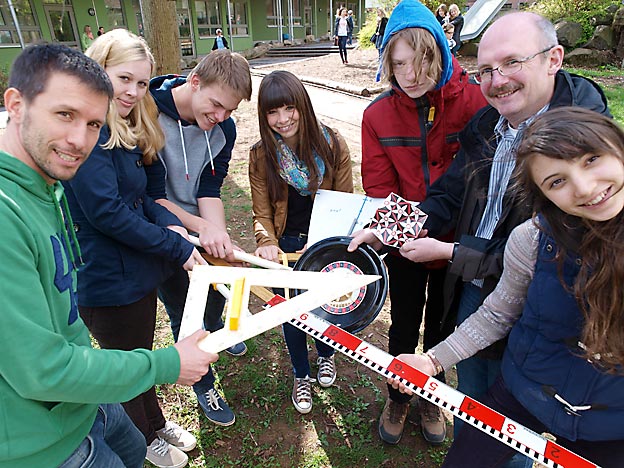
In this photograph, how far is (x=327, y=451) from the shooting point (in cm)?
256

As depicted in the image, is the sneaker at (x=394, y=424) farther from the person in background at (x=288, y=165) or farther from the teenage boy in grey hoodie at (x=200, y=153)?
the teenage boy in grey hoodie at (x=200, y=153)

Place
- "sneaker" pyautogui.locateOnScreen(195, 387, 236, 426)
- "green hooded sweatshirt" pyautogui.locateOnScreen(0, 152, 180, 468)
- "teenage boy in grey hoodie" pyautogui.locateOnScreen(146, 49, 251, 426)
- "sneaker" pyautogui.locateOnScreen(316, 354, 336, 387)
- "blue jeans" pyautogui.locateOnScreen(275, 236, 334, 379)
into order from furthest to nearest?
"sneaker" pyautogui.locateOnScreen(316, 354, 336, 387)
"sneaker" pyautogui.locateOnScreen(195, 387, 236, 426)
"blue jeans" pyautogui.locateOnScreen(275, 236, 334, 379)
"teenage boy in grey hoodie" pyautogui.locateOnScreen(146, 49, 251, 426)
"green hooded sweatshirt" pyautogui.locateOnScreen(0, 152, 180, 468)

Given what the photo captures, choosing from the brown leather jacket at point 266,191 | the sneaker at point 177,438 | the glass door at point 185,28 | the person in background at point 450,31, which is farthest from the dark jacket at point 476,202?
the glass door at point 185,28

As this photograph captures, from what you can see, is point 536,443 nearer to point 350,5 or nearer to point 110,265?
point 110,265

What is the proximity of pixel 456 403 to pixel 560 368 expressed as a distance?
374mm

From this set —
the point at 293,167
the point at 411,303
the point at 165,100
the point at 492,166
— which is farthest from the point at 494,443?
the point at 165,100

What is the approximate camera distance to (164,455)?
95.2 inches

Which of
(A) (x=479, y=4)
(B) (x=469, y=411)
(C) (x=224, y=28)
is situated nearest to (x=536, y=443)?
(B) (x=469, y=411)

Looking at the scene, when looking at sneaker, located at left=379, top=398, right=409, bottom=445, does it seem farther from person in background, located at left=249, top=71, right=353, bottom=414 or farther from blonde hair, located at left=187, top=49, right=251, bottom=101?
blonde hair, located at left=187, top=49, right=251, bottom=101

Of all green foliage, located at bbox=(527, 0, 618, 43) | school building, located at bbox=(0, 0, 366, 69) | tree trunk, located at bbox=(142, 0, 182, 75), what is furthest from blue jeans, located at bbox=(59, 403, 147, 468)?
green foliage, located at bbox=(527, 0, 618, 43)

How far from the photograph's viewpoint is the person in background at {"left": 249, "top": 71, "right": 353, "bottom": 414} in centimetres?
225

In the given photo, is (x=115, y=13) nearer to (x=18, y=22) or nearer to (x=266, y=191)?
(x=18, y=22)

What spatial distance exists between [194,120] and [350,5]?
34766 millimetres

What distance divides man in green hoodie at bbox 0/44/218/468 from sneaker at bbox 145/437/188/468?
120cm
